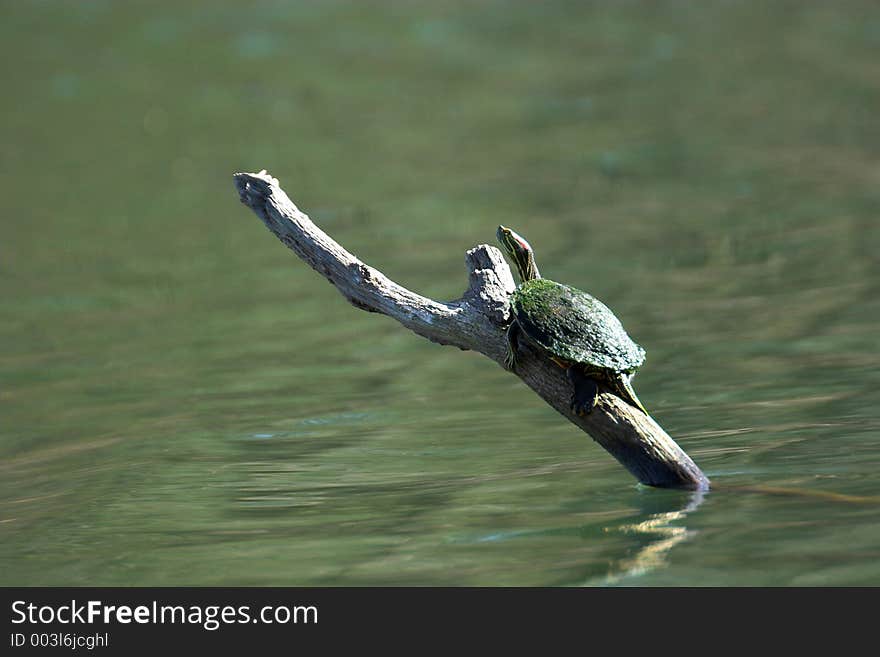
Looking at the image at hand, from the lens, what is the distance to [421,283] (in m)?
8.45

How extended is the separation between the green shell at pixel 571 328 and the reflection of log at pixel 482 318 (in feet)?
0.35

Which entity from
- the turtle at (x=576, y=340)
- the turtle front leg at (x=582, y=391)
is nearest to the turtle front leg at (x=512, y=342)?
the turtle at (x=576, y=340)

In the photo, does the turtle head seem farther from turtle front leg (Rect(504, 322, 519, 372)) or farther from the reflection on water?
the reflection on water

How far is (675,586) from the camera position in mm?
3453

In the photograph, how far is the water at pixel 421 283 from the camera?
13.5 ft

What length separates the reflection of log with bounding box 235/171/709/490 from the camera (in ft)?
12.8

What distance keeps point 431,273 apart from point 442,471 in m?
3.93

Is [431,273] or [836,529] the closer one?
[836,529]

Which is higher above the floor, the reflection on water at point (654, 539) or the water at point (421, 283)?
the water at point (421, 283)

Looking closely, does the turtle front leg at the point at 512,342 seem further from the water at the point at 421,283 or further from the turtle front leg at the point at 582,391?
the water at the point at 421,283

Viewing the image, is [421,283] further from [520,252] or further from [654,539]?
[654,539]
